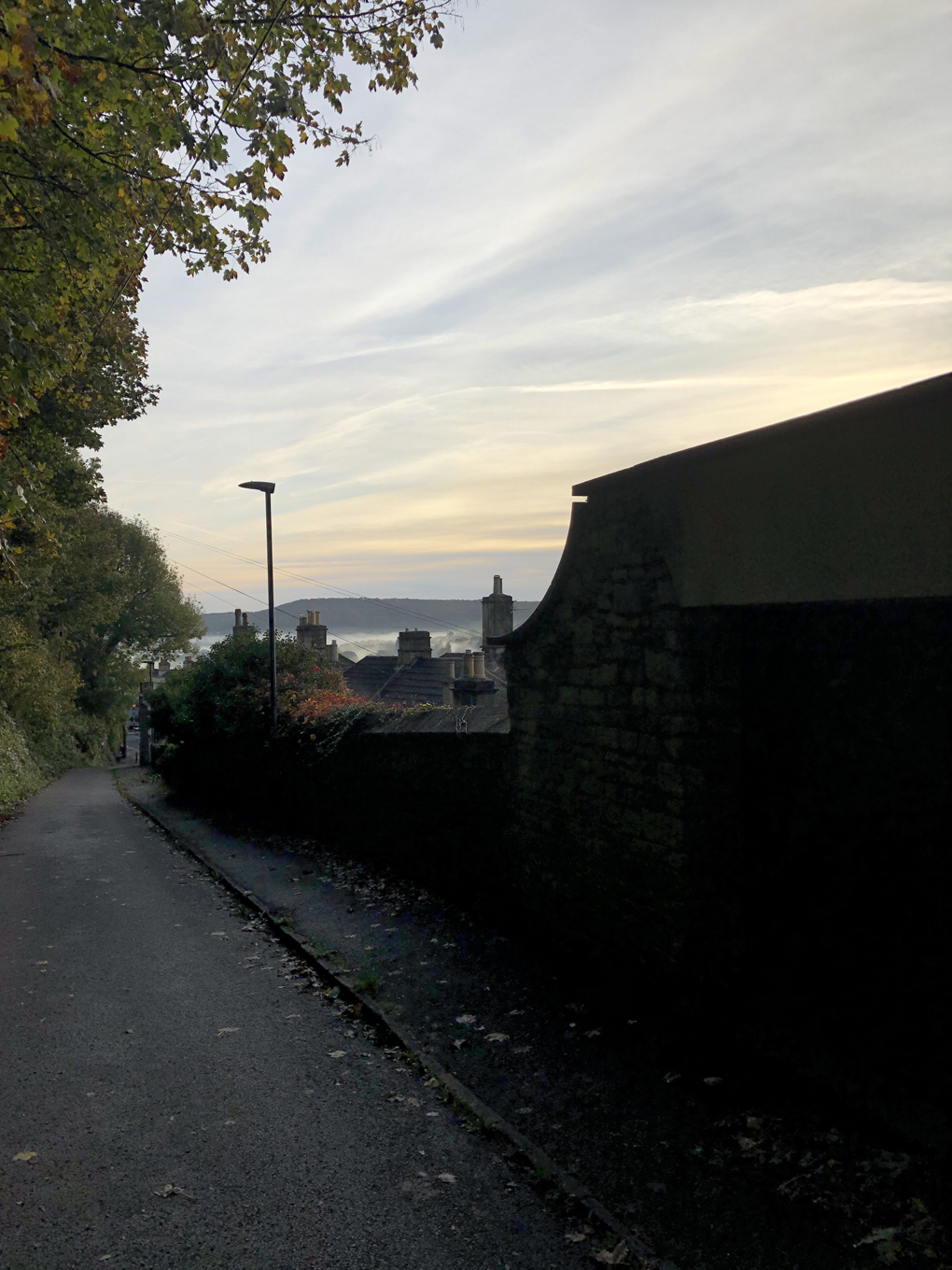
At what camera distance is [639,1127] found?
4598 mm

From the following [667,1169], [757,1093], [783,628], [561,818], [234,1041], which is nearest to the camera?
[667,1169]

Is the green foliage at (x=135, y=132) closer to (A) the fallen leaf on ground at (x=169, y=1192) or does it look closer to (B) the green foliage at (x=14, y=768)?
(A) the fallen leaf on ground at (x=169, y=1192)

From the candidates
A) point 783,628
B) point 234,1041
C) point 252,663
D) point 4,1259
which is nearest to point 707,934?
point 783,628

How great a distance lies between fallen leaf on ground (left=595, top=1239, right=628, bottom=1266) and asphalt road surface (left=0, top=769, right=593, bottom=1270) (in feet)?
0.25

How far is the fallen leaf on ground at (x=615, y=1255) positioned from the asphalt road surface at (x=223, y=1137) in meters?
0.08

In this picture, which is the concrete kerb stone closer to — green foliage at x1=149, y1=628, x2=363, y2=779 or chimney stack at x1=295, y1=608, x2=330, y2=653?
green foliage at x1=149, y1=628, x2=363, y2=779

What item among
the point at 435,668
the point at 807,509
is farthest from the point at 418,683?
the point at 807,509

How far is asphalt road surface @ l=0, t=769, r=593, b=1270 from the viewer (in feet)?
12.3

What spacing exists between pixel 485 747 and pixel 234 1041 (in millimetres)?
3355

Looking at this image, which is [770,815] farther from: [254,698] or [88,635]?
[88,635]

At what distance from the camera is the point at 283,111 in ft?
27.9

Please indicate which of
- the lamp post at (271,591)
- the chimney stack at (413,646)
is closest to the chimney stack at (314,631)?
the chimney stack at (413,646)

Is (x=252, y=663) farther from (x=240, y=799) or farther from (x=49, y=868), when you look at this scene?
(x=49, y=868)

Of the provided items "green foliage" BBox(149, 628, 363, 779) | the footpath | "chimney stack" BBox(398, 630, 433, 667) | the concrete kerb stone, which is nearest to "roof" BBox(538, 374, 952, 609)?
the footpath
